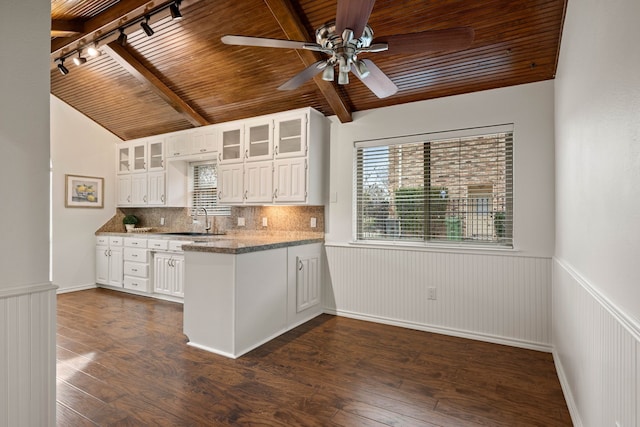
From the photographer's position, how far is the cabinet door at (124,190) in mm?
5762

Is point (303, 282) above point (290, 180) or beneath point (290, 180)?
beneath

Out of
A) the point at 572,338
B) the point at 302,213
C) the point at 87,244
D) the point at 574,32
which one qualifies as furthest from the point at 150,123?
the point at 572,338

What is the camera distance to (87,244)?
219 inches

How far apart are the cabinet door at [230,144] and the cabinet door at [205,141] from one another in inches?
5.3

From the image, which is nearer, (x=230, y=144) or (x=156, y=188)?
(x=230, y=144)

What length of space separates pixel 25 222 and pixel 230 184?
3.02 m

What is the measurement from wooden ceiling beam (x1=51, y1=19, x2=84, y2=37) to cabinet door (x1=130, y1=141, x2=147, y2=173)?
6.73 feet

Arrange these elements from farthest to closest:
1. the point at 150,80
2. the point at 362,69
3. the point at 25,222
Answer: the point at 150,80
the point at 362,69
the point at 25,222

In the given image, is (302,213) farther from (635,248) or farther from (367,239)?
(635,248)

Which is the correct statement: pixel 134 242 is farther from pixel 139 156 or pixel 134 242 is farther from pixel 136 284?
pixel 139 156

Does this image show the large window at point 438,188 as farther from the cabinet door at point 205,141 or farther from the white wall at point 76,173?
the white wall at point 76,173

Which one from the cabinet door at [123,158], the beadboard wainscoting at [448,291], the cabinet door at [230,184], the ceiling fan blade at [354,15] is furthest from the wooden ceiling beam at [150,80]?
the ceiling fan blade at [354,15]

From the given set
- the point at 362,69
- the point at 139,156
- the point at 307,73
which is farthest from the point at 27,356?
the point at 139,156

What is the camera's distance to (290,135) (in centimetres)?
412
